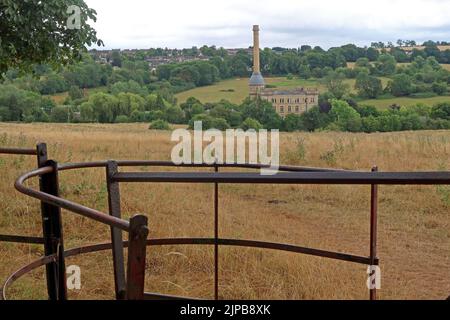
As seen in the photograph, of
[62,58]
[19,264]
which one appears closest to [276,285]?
[19,264]

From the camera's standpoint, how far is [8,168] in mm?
9305

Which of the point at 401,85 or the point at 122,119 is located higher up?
the point at 401,85

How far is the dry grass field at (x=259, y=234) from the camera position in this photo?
17.4 ft

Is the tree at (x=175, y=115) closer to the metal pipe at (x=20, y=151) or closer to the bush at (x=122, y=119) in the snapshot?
the bush at (x=122, y=119)

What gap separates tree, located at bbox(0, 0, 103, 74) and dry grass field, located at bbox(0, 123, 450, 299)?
5.96ft

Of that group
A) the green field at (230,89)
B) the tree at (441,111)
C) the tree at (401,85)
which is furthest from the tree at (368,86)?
the tree at (441,111)

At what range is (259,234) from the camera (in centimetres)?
700

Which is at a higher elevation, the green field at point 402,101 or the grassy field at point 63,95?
the grassy field at point 63,95

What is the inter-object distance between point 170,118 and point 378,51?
25.3 meters

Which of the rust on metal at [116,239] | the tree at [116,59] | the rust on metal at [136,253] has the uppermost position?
the tree at [116,59]

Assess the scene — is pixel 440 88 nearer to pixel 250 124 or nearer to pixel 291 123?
pixel 291 123

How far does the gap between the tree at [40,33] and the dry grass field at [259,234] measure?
182cm

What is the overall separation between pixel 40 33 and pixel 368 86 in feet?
121

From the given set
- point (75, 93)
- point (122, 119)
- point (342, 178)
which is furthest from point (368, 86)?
point (342, 178)
